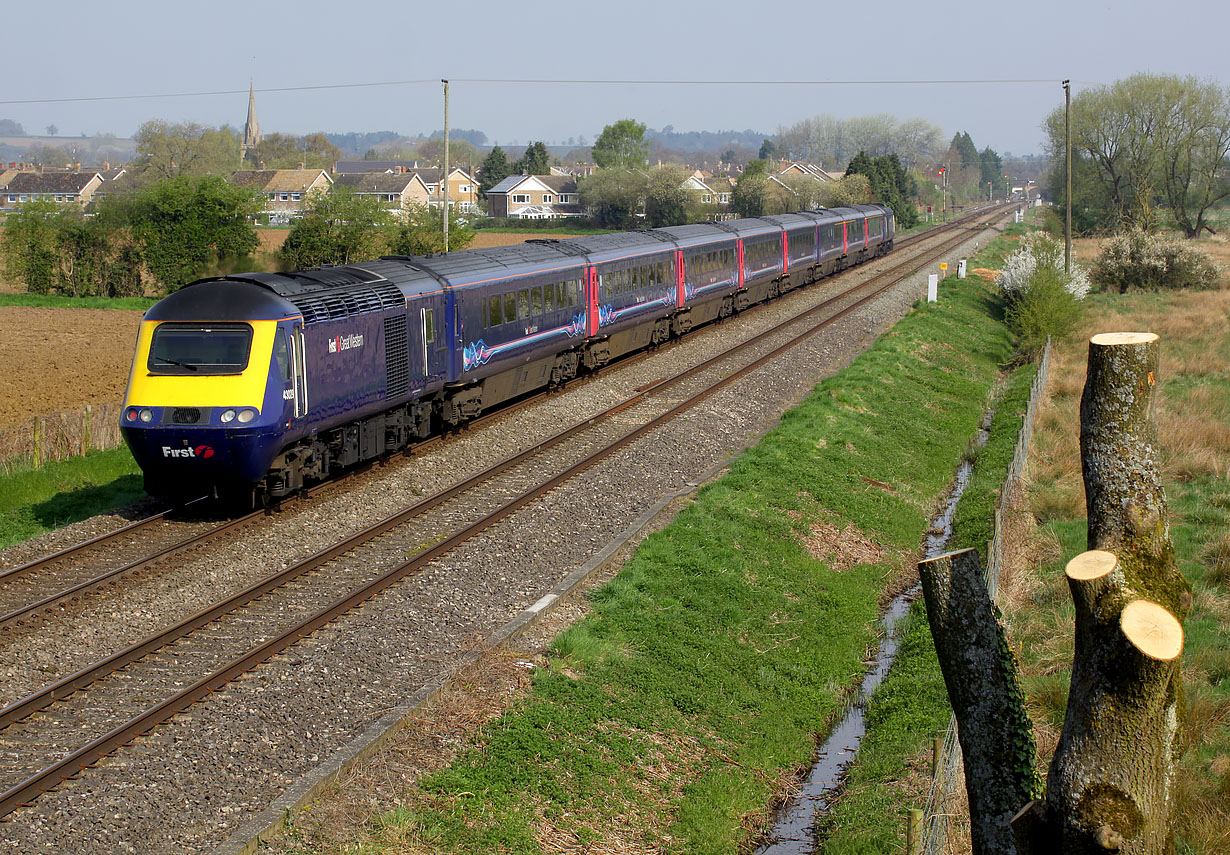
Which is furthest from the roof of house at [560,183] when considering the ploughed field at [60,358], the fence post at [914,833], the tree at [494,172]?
the fence post at [914,833]

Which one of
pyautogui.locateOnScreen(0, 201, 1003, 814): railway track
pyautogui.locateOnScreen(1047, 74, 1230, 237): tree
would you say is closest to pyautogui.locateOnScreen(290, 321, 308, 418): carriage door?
pyautogui.locateOnScreen(0, 201, 1003, 814): railway track

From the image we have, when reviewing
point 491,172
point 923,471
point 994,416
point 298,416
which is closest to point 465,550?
point 298,416

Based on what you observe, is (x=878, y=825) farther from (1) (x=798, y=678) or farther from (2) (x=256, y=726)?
(2) (x=256, y=726)

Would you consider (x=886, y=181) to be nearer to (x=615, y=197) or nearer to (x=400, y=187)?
(x=615, y=197)

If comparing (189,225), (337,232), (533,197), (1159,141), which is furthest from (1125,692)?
(533,197)

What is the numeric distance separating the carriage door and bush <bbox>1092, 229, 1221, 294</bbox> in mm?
42528

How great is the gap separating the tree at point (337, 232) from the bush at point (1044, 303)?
81.1 feet

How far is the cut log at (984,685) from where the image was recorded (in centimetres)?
534

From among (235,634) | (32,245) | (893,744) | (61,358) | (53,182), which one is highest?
(53,182)

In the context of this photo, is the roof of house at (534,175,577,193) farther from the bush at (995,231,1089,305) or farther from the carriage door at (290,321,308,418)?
the carriage door at (290,321,308,418)

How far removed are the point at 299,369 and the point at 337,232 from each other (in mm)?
31419

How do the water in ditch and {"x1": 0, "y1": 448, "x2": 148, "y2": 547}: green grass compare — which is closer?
the water in ditch

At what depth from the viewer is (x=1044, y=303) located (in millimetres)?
31938

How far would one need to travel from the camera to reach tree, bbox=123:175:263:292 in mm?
45312
